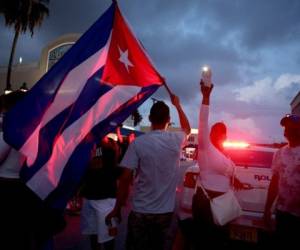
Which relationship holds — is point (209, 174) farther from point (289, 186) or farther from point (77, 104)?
point (77, 104)

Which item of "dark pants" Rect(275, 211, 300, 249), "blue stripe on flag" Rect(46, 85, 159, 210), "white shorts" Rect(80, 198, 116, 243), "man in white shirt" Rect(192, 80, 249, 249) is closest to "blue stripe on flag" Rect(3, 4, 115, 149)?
"blue stripe on flag" Rect(46, 85, 159, 210)

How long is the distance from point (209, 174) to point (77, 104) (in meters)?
1.39

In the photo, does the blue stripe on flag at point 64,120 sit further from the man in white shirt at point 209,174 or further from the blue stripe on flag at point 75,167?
the man in white shirt at point 209,174

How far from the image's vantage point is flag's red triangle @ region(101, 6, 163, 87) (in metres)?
3.75

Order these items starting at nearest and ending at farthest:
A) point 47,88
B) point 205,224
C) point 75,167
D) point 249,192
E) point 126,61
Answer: point 75,167 → point 47,88 → point 205,224 → point 126,61 → point 249,192

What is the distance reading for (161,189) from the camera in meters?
3.40

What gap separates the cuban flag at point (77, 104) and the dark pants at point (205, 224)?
1.11 metres

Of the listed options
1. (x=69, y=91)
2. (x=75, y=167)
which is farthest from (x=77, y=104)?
(x=75, y=167)

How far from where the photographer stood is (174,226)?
7.48m

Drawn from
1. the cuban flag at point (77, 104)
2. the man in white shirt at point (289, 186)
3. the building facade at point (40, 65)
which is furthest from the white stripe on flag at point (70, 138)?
the building facade at point (40, 65)

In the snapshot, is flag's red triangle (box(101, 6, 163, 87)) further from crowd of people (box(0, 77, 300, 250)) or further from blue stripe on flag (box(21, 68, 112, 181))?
crowd of people (box(0, 77, 300, 250))

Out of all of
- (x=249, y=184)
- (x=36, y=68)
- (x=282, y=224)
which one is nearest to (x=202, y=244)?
(x=282, y=224)

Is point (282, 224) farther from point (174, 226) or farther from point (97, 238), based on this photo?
point (174, 226)

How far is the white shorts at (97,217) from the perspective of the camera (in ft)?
14.9
